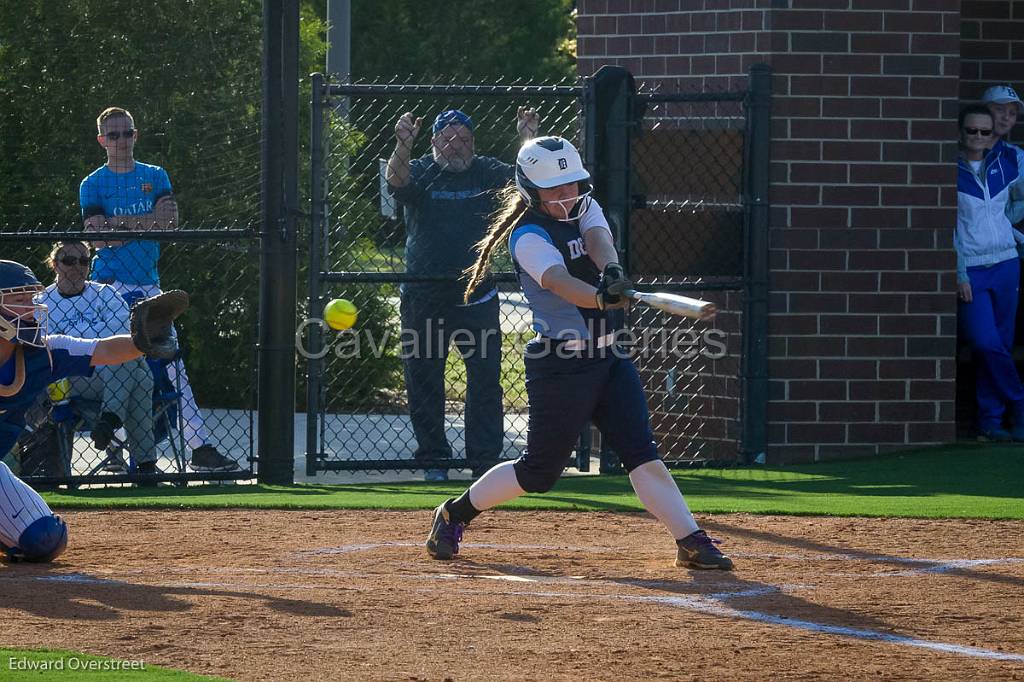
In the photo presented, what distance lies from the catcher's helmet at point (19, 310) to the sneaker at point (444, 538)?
5.89ft

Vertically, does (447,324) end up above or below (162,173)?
below

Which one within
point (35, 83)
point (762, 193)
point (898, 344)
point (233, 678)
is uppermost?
point (35, 83)

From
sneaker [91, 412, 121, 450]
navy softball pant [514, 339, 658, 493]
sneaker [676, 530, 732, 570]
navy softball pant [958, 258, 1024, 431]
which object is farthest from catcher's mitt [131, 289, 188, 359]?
navy softball pant [958, 258, 1024, 431]

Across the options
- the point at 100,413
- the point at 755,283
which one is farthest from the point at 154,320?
the point at 755,283

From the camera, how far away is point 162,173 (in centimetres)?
979

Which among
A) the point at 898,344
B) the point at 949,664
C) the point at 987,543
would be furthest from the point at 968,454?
the point at 949,664

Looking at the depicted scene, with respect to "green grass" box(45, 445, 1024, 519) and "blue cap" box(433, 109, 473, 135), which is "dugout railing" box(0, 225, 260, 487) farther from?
"blue cap" box(433, 109, 473, 135)

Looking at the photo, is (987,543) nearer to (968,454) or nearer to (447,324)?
(968,454)

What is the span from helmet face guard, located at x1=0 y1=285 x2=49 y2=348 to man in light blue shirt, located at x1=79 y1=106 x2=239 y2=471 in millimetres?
2975

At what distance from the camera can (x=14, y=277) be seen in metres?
6.56

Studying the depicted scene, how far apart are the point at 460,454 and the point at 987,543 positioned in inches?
169

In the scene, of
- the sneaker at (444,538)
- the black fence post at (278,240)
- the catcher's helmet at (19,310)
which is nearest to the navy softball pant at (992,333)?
the black fence post at (278,240)

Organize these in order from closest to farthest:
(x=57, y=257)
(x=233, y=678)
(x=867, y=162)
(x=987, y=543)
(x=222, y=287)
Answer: (x=233, y=678)
(x=987, y=543)
(x=57, y=257)
(x=867, y=162)
(x=222, y=287)

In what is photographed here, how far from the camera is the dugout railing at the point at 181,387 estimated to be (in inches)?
356
